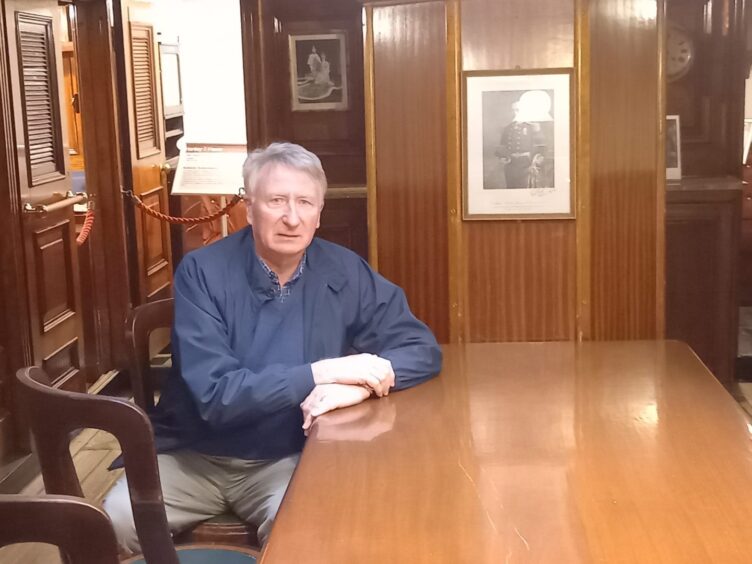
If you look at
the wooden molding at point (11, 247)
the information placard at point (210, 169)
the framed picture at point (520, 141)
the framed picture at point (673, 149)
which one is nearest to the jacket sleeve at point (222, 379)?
the framed picture at point (520, 141)

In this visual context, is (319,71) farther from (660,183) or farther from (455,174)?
(660,183)

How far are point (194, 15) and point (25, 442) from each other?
192 centimetres

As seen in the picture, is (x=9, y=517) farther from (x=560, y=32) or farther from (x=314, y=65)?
(x=314, y=65)

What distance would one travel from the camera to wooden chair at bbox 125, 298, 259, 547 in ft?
6.59

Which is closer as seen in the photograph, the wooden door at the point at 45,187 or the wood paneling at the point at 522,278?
the wood paneling at the point at 522,278

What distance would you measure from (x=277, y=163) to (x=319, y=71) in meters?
2.01

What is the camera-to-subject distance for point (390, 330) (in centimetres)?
214

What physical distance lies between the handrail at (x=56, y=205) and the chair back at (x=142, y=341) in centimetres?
152

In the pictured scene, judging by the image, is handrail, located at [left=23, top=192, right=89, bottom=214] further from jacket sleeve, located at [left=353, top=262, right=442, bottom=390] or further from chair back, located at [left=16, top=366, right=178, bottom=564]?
chair back, located at [left=16, top=366, right=178, bottom=564]

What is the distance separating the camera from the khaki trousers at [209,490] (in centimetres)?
196

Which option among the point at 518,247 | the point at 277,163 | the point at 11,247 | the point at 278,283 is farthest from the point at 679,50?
the point at 11,247

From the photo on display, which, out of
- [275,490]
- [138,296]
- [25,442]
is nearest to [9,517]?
[275,490]

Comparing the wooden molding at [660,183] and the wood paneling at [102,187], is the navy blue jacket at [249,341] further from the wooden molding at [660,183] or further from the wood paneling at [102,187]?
the wood paneling at [102,187]

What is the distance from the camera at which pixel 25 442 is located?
143 inches
